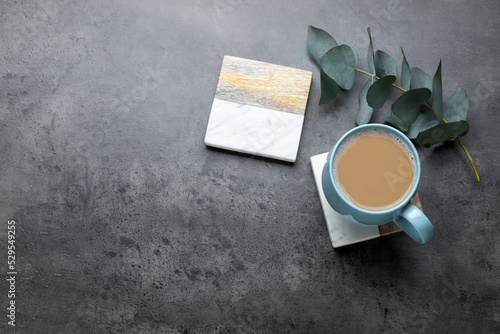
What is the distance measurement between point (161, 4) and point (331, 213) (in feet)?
1.75

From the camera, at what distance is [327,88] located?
790 mm

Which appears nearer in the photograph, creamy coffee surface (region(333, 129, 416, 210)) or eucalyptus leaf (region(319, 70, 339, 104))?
creamy coffee surface (region(333, 129, 416, 210))

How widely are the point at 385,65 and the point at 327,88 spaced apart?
4.6 inches

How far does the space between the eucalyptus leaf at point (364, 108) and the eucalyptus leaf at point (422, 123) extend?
0.08 meters

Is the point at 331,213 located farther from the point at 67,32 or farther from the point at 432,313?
the point at 67,32

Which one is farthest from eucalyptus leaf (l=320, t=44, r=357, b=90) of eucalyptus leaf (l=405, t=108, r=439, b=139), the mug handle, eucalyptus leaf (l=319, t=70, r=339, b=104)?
the mug handle

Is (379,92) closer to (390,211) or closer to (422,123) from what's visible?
(422,123)

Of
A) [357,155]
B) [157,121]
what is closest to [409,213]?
[357,155]

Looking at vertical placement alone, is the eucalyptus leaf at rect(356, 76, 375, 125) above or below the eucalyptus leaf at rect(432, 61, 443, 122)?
below

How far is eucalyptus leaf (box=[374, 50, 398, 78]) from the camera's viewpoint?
79 centimetres

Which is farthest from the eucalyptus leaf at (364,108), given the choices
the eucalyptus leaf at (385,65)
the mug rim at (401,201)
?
the mug rim at (401,201)

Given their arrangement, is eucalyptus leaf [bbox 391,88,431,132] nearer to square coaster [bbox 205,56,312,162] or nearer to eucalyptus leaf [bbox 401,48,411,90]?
eucalyptus leaf [bbox 401,48,411,90]

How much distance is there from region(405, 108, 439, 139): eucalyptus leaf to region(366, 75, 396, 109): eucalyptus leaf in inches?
A: 2.9

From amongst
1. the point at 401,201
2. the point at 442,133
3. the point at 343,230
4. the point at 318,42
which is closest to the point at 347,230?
the point at 343,230
